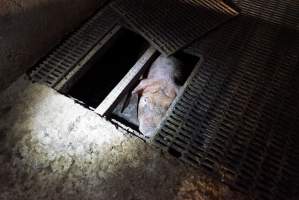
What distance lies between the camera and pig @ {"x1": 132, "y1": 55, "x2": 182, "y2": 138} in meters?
2.23

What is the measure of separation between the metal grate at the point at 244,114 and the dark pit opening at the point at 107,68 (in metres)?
0.64

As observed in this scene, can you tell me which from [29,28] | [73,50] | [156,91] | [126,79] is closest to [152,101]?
[156,91]

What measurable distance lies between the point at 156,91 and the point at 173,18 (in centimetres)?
81

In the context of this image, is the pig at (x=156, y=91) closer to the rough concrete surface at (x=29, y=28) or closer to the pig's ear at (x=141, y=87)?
the pig's ear at (x=141, y=87)

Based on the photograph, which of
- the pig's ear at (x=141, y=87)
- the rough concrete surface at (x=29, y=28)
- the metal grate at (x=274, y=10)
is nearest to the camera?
the rough concrete surface at (x=29, y=28)

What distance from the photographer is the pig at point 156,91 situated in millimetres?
2234

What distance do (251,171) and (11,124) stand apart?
1576mm

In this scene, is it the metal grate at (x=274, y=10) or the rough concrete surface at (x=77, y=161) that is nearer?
the rough concrete surface at (x=77, y=161)

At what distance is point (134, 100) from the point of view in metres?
2.50

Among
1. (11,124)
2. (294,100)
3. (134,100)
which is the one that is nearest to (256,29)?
(294,100)

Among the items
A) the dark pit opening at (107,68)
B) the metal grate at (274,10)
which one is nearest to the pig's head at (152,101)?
the dark pit opening at (107,68)

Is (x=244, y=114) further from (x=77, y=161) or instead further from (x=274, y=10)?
(x=274, y=10)

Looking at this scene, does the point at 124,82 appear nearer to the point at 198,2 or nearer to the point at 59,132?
the point at 59,132

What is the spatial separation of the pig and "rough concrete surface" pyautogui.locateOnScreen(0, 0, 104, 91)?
0.81m
